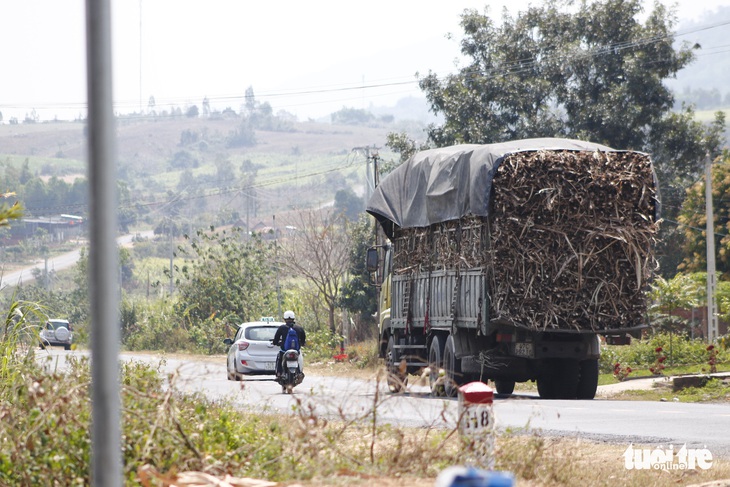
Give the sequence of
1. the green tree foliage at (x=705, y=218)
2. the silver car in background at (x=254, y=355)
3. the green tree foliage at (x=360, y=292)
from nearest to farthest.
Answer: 1. the silver car in background at (x=254, y=355)
2. the green tree foliage at (x=705, y=218)
3. the green tree foliage at (x=360, y=292)

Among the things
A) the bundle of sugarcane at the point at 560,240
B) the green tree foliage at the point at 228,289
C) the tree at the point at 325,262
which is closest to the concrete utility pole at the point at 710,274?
the bundle of sugarcane at the point at 560,240

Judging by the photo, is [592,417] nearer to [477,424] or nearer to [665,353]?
[477,424]

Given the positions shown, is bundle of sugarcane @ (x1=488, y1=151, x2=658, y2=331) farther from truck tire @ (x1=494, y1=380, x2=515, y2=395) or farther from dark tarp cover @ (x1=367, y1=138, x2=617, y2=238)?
truck tire @ (x1=494, y1=380, x2=515, y2=395)

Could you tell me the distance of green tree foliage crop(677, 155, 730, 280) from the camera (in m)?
43.4

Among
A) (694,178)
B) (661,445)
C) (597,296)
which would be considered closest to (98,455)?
(661,445)

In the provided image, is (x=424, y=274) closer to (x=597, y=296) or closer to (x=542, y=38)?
(x=597, y=296)

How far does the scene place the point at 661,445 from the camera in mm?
11883

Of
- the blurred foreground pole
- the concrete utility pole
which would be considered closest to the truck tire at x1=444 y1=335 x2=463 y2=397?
the blurred foreground pole

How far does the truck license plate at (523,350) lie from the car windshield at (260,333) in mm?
11248

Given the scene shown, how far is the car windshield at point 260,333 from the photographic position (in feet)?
93.6

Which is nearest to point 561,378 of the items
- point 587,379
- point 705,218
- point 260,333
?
point 587,379

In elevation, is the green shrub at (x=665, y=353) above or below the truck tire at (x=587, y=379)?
below

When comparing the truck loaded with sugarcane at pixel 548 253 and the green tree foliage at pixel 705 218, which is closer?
the truck loaded with sugarcane at pixel 548 253

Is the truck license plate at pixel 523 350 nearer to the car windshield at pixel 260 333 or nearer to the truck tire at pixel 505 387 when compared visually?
the truck tire at pixel 505 387
